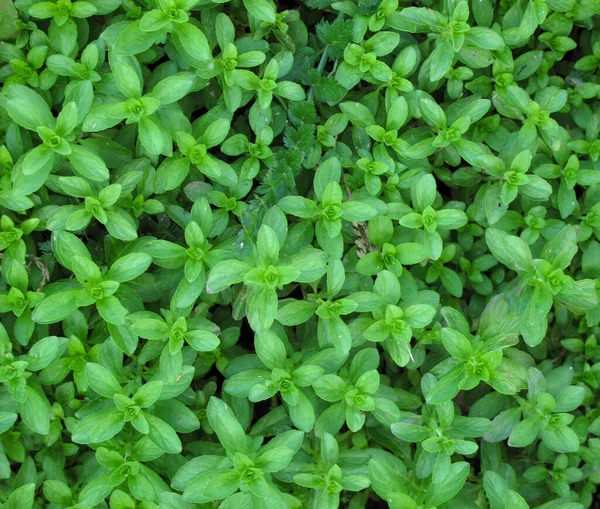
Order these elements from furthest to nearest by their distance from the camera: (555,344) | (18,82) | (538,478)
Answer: (555,344) → (538,478) → (18,82)

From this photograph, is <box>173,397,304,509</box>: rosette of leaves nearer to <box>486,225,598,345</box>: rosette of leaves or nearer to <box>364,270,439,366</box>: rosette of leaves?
<box>364,270,439,366</box>: rosette of leaves

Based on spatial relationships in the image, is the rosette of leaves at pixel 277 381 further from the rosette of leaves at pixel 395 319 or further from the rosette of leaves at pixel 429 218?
the rosette of leaves at pixel 429 218

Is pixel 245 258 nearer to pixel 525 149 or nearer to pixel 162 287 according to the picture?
pixel 162 287

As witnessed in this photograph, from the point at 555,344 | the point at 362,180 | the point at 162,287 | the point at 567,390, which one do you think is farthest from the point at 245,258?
the point at 555,344

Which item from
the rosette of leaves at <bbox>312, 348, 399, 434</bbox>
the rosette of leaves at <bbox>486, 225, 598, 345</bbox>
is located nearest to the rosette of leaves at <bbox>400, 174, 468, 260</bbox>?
the rosette of leaves at <bbox>486, 225, 598, 345</bbox>

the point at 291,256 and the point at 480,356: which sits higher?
the point at 291,256

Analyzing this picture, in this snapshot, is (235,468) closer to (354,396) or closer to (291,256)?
(354,396)

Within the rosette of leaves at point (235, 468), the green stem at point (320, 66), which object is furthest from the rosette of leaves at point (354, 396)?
the green stem at point (320, 66)

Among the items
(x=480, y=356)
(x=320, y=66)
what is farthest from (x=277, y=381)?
(x=320, y=66)

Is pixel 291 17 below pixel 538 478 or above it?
above
